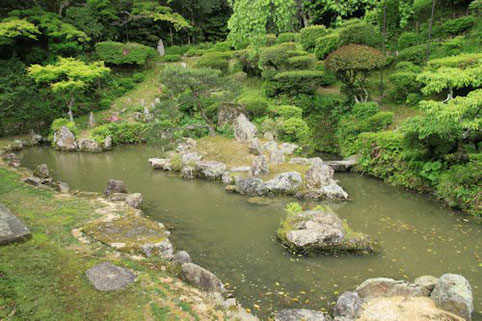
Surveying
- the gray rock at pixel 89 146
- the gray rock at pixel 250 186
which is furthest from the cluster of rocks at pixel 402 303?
the gray rock at pixel 89 146

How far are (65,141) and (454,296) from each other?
1968 cm

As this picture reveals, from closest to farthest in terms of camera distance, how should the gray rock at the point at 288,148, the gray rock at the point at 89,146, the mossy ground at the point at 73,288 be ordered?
the mossy ground at the point at 73,288, the gray rock at the point at 288,148, the gray rock at the point at 89,146

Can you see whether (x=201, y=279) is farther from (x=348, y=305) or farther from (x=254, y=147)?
(x=254, y=147)

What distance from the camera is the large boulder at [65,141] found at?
19.4 m

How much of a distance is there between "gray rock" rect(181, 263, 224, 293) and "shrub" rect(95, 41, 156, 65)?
25.4m

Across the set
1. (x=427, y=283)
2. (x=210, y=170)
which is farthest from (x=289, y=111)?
(x=427, y=283)

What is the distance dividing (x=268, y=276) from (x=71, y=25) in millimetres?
27997

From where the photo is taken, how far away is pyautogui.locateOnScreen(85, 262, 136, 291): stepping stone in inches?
213

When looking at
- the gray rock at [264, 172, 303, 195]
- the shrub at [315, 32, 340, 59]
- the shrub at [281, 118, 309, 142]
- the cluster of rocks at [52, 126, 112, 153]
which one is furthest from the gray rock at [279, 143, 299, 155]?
the cluster of rocks at [52, 126, 112, 153]

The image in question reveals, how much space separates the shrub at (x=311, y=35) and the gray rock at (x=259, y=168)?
14696 millimetres

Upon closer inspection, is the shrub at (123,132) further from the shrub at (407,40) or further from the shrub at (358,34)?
the shrub at (407,40)

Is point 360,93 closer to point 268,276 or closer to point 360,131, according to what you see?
point 360,131

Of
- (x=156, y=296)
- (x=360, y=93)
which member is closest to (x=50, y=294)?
(x=156, y=296)

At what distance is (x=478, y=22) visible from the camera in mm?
18875
